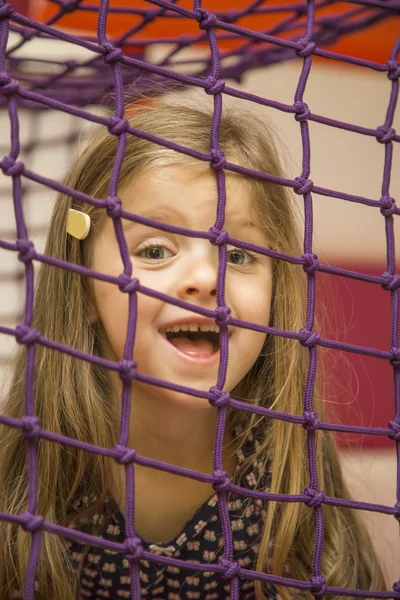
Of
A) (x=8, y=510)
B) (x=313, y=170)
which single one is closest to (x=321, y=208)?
(x=313, y=170)

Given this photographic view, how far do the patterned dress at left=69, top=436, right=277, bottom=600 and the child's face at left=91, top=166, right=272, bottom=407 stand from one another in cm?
16

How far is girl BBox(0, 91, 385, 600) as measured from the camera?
78 cm

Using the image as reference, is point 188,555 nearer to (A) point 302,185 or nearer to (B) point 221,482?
(B) point 221,482

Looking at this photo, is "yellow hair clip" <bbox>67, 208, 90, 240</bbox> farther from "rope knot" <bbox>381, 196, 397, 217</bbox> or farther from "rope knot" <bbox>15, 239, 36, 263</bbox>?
"rope knot" <bbox>381, 196, 397, 217</bbox>

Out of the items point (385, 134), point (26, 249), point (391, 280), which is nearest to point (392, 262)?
point (391, 280)

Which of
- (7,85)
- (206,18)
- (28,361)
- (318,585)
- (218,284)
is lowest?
(318,585)

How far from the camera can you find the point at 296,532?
0.88 m

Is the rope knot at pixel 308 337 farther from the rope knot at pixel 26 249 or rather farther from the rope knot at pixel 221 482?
the rope knot at pixel 26 249

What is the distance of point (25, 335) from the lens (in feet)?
1.94

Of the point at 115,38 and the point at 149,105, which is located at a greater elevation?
the point at 115,38

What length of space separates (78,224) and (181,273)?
0.40 feet

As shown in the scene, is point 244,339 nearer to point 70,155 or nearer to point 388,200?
Answer: point 388,200

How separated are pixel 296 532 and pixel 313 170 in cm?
77

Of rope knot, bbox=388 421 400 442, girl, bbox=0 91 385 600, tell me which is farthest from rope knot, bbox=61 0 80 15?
rope knot, bbox=388 421 400 442
